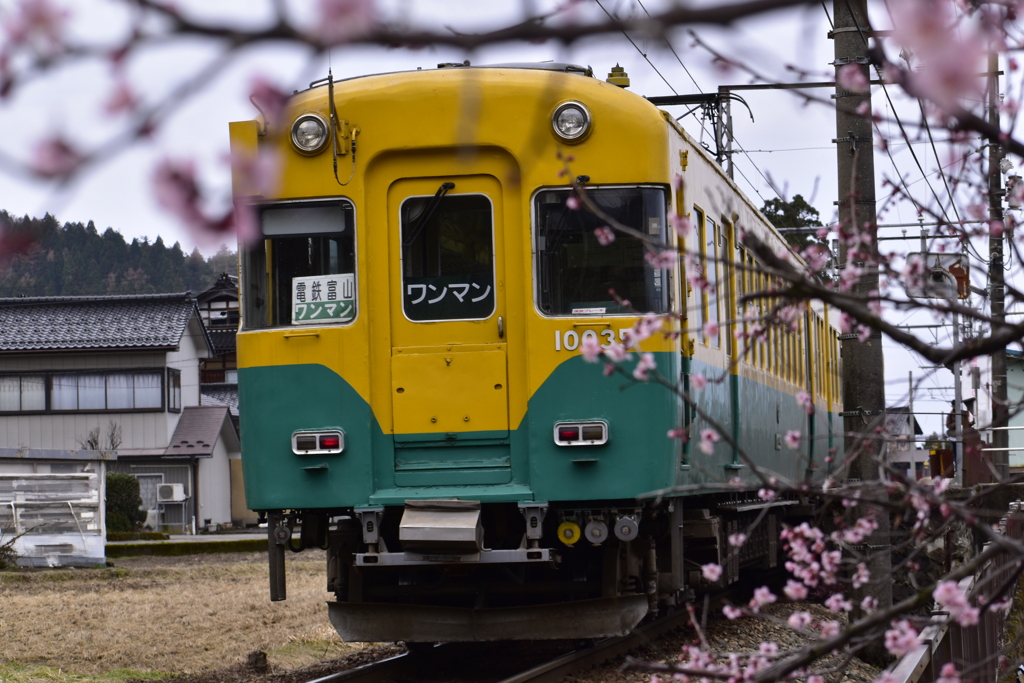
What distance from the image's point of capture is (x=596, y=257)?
21.4 ft

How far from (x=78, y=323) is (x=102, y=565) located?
15950 millimetres

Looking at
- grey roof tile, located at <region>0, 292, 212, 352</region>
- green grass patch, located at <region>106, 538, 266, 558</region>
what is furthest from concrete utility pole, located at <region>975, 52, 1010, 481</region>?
grey roof tile, located at <region>0, 292, 212, 352</region>

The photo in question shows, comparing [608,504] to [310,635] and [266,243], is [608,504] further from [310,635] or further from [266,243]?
[310,635]

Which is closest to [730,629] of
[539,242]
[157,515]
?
[539,242]

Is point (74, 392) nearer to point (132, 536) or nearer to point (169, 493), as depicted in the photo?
point (169, 493)

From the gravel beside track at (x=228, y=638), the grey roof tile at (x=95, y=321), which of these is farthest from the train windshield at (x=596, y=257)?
the grey roof tile at (x=95, y=321)

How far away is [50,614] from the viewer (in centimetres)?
1118

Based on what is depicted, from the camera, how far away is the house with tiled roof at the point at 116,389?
31000 millimetres

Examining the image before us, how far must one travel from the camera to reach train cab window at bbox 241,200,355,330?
6.63m

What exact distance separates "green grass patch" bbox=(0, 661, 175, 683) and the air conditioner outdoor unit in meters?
23.2

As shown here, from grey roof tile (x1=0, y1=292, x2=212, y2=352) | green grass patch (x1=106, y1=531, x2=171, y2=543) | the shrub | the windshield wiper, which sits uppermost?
grey roof tile (x1=0, y1=292, x2=212, y2=352)

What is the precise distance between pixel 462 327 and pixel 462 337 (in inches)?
2.1

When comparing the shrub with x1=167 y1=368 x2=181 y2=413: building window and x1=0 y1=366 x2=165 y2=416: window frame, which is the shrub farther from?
x1=167 y1=368 x2=181 y2=413: building window

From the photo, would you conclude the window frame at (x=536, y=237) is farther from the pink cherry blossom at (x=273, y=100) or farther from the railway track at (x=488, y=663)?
the pink cherry blossom at (x=273, y=100)
